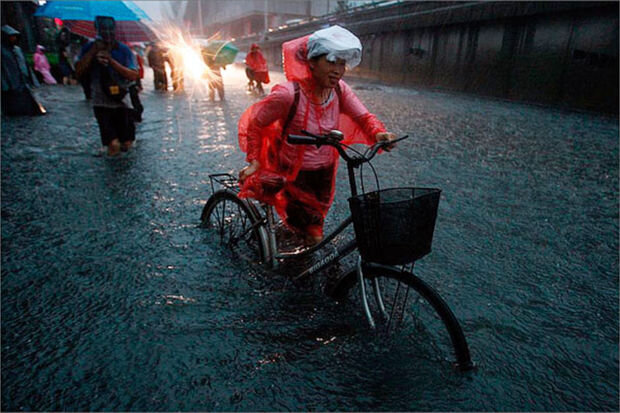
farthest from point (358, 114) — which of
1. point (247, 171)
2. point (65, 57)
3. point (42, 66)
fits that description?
point (42, 66)

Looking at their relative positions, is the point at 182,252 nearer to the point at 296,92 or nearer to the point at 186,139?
the point at 296,92

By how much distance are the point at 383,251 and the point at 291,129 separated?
4.11ft

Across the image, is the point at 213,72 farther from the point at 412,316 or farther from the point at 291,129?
the point at 412,316

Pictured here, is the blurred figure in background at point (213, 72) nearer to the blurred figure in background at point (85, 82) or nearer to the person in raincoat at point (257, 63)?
the person in raincoat at point (257, 63)

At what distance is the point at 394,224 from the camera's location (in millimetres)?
1813

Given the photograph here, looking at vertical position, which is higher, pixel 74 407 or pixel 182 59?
pixel 182 59

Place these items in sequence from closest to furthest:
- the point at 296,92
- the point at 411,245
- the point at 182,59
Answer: the point at 411,245
the point at 296,92
the point at 182,59

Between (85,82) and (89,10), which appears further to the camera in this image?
(85,82)

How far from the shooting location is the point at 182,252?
3.49 m

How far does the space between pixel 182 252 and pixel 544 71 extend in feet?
53.1

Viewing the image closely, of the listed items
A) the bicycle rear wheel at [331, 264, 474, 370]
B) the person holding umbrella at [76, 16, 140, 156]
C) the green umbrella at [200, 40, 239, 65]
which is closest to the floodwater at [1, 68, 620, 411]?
the bicycle rear wheel at [331, 264, 474, 370]

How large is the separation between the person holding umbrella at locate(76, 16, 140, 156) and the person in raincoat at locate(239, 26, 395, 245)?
13.6 feet

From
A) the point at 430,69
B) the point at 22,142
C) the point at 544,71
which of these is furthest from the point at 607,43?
the point at 22,142

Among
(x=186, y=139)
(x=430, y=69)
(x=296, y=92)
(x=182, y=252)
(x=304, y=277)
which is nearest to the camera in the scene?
(x=296, y=92)
